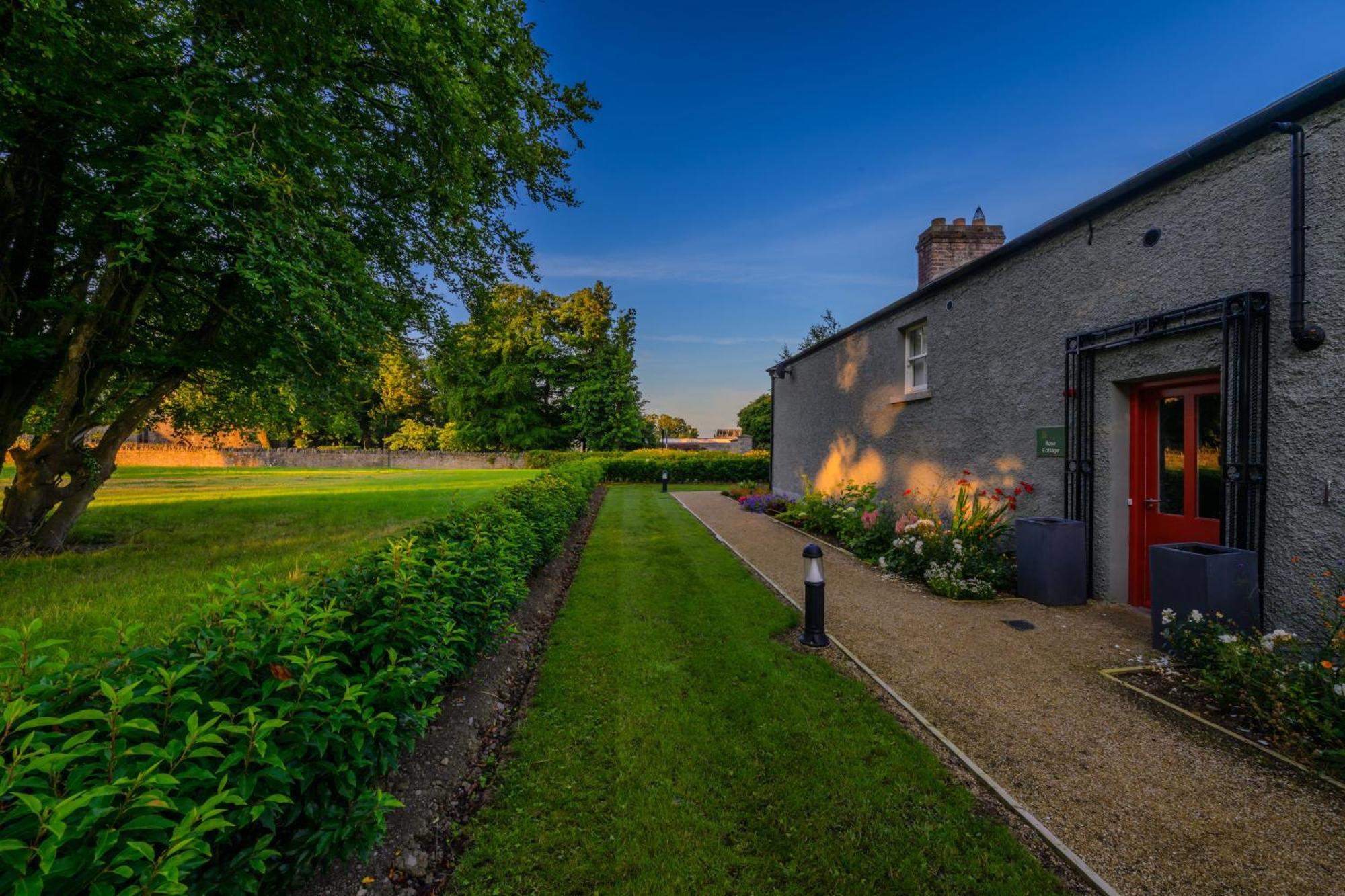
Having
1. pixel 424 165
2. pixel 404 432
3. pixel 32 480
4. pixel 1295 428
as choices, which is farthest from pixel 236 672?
pixel 404 432

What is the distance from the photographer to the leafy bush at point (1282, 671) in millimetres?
3006

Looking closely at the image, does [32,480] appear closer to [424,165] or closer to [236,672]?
[424,165]

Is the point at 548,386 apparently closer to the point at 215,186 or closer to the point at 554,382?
the point at 554,382

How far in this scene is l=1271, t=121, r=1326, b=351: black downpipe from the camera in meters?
3.96

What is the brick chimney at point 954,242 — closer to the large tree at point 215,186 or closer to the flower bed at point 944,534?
the flower bed at point 944,534

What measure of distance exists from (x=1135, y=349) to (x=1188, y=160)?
1.81 metres

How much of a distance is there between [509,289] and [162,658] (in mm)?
37535

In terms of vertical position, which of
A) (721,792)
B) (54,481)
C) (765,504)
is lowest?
(721,792)

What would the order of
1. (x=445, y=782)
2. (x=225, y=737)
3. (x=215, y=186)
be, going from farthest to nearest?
(x=215, y=186) → (x=445, y=782) → (x=225, y=737)

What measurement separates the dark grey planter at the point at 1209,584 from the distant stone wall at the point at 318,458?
36.0m

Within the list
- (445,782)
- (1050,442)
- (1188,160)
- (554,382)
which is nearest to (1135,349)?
(1050,442)

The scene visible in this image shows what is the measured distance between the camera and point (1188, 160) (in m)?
4.70

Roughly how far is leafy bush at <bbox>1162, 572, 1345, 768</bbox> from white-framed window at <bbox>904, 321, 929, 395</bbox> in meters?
5.57

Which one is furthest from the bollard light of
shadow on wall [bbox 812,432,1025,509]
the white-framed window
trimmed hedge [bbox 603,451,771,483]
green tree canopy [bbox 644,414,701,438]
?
green tree canopy [bbox 644,414,701,438]
